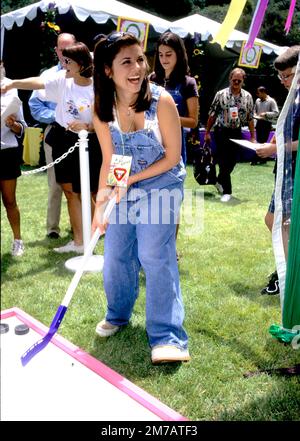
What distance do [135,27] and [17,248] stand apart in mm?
2197

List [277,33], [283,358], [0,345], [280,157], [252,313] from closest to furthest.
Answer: [280,157] → [283,358] → [0,345] → [252,313] → [277,33]

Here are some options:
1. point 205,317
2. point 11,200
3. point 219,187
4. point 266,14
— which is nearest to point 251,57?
point 266,14

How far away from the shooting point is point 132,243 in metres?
2.43

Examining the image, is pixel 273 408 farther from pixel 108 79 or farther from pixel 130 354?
pixel 108 79

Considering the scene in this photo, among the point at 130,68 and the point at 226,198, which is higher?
the point at 130,68

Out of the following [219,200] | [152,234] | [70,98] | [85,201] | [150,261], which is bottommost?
[219,200]

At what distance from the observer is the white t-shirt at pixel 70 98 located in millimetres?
3307

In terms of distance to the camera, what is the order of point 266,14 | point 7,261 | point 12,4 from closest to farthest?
point 266,14, point 12,4, point 7,261

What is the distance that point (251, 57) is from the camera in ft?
10.7

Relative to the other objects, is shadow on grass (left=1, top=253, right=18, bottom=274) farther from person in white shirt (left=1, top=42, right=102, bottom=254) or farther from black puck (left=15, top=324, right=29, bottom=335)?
black puck (left=15, top=324, right=29, bottom=335)

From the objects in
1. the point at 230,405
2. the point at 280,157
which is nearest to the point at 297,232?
the point at 280,157

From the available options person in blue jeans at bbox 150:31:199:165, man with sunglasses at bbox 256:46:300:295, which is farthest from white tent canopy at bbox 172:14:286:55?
man with sunglasses at bbox 256:46:300:295

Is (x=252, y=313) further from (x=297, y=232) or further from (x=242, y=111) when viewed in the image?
(x=242, y=111)

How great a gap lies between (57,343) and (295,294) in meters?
1.31
